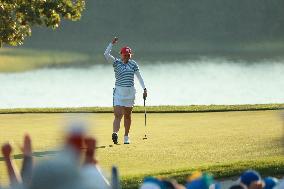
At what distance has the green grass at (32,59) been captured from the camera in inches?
3863

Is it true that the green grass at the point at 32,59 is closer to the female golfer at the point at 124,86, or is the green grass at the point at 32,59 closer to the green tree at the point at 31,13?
the green tree at the point at 31,13

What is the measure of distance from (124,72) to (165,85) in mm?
49998

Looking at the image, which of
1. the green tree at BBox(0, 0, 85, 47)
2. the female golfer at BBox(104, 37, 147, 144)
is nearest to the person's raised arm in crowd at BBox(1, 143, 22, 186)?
the female golfer at BBox(104, 37, 147, 144)

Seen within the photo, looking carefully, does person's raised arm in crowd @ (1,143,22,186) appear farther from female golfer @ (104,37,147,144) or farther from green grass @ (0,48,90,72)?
green grass @ (0,48,90,72)

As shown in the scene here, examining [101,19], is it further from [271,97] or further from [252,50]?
[271,97]

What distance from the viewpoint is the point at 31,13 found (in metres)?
21.2

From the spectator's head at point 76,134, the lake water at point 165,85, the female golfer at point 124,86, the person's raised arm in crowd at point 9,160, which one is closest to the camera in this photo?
the spectator's head at point 76,134

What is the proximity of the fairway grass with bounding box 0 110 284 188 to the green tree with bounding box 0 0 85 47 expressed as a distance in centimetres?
209

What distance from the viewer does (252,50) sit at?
433ft

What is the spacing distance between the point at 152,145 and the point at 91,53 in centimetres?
11561

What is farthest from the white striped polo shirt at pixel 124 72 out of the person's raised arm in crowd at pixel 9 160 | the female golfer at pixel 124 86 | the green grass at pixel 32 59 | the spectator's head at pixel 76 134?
the green grass at pixel 32 59

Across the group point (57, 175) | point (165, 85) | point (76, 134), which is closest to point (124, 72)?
point (76, 134)

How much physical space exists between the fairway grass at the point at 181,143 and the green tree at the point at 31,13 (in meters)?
2.09

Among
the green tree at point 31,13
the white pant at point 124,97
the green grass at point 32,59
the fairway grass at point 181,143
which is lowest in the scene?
the fairway grass at point 181,143
